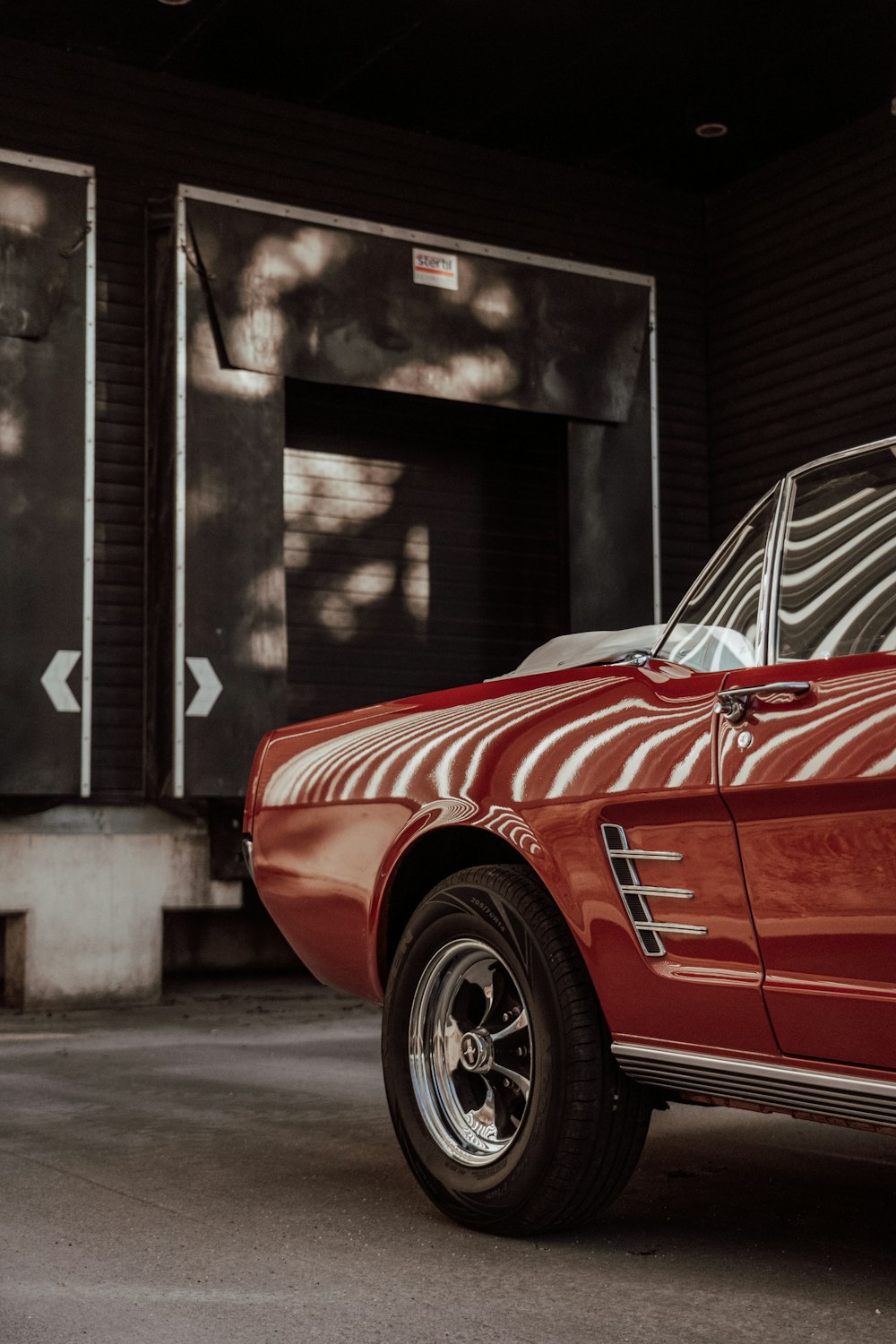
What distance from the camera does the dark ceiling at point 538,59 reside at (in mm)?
9953

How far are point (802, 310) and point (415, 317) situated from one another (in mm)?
2980

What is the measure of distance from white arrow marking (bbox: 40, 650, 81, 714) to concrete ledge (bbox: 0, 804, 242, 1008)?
678 millimetres

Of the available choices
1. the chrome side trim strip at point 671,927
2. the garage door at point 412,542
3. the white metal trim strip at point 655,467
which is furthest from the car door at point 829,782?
the white metal trim strip at point 655,467

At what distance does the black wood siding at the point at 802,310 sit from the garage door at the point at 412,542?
63.1 inches

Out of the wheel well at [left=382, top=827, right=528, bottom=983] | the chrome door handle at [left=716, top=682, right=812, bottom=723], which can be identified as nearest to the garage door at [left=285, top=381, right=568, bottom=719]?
the wheel well at [left=382, top=827, right=528, bottom=983]

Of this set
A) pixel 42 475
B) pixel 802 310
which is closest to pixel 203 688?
pixel 42 475

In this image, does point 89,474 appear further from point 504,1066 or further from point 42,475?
point 504,1066

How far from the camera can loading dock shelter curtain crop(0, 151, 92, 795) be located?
31.1 ft

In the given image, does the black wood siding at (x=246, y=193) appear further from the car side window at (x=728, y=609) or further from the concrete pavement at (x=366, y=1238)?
the car side window at (x=728, y=609)

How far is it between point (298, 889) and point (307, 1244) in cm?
107

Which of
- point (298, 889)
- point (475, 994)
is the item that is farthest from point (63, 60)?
point (475, 994)

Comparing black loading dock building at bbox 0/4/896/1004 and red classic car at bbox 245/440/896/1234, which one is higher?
black loading dock building at bbox 0/4/896/1004

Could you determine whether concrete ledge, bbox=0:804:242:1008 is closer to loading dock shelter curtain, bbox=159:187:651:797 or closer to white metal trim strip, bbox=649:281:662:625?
loading dock shelter curtain, bbox=159:187:651:797

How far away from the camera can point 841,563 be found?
3.27 m
